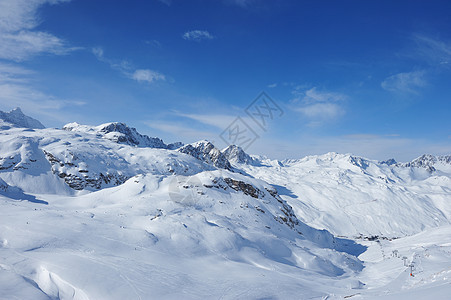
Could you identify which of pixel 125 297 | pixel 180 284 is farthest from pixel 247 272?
pixel 125 297

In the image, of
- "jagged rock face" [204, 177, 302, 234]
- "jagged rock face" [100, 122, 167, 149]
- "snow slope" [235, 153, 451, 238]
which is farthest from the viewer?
"jagged rock face" [100, 122, 167, 149]

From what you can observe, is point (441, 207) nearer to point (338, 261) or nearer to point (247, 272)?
point (338, 261)

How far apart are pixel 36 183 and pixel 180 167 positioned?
48.1 meters

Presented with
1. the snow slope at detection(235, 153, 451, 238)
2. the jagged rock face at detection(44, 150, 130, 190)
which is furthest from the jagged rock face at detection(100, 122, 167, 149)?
the snow slope at detection(235, 153, 451, 238)

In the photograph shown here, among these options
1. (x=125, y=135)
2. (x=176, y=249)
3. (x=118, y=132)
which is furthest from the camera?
(x=125, y=135)

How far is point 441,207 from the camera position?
163 meters

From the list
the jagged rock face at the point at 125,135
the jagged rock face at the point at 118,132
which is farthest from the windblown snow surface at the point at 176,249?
the jagged rock face at the point at 118,132

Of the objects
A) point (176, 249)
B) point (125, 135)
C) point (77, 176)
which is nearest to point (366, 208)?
point (77, 176)

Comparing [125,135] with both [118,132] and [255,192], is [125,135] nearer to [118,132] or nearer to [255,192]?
[118,132]

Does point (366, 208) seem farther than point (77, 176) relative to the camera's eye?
Yes

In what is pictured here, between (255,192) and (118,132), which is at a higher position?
(118,132)

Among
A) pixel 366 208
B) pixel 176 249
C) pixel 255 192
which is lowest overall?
pixel 176 249

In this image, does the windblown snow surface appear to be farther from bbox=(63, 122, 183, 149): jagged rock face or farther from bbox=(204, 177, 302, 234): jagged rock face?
bbox=(63, 122, 183, 149): jagged rock face

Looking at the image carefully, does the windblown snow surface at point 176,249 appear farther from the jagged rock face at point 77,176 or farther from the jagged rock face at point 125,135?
the jagged rock face at point 125,135
